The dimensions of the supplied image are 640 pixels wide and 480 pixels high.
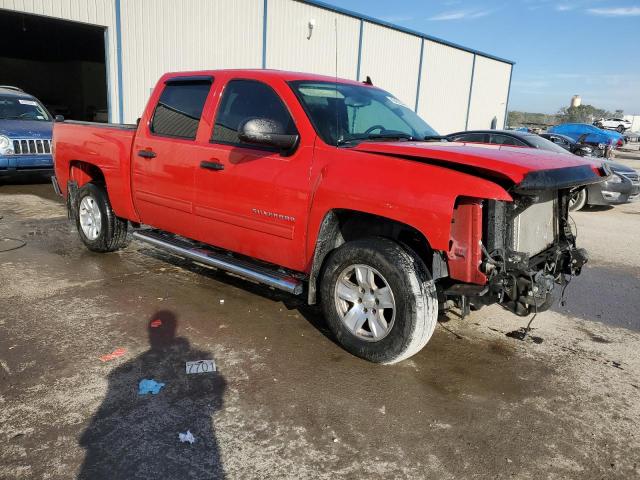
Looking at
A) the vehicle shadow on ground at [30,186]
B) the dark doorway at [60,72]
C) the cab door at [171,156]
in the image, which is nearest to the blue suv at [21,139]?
the vehicle shadow on ground at [30,186]

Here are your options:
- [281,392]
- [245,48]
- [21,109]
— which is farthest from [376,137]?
[245,48]

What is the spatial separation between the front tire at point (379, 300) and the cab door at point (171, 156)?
1.68 metres

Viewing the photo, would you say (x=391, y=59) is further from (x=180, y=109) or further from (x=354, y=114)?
(x=354, y=114)

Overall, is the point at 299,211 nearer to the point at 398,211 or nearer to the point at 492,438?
the point at 398,211

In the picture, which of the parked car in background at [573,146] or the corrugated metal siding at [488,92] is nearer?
the parked car in background at [573,146]

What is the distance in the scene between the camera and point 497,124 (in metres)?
30.2

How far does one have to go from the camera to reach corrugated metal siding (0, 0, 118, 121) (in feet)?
38.9

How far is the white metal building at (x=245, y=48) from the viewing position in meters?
13.6

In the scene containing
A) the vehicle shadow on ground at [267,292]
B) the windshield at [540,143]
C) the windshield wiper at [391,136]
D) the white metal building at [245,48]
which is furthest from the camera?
the white metal building at [245,48]

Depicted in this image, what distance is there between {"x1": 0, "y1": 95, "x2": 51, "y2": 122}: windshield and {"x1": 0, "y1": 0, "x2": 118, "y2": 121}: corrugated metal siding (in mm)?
2067

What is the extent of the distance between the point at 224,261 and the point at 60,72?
122ft

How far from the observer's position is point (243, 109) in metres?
4.42

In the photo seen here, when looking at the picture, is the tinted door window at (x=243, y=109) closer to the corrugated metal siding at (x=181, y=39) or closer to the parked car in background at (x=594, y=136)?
the corrugated metal siding at (x=181, y=39)

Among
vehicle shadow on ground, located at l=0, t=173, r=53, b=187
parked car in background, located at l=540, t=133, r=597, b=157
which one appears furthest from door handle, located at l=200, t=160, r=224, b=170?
parked car in background, located at l=540, t=133, r=597, b=157
